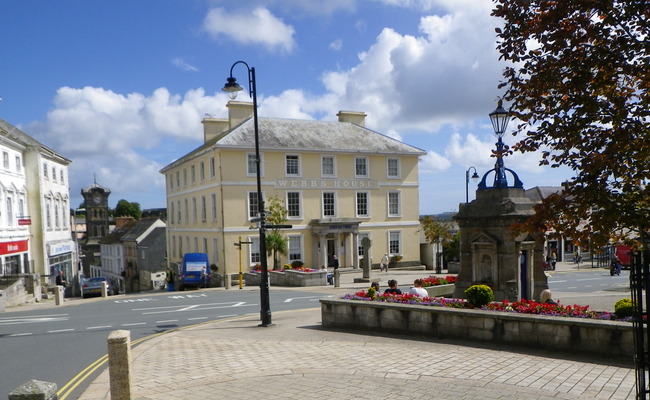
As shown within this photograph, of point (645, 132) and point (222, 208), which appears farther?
point (222, 208)

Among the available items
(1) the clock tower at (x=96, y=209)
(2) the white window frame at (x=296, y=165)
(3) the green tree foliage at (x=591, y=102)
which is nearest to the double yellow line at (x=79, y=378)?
(3) the green tree foliage at (x=591, y=102)

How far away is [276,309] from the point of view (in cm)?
2036

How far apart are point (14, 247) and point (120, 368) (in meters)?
32.1

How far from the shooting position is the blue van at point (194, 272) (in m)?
35.9

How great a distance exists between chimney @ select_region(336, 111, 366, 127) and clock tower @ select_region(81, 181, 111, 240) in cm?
5590

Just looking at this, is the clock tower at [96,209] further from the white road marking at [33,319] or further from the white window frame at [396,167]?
the white road marking at [33,319]

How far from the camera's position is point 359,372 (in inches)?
373

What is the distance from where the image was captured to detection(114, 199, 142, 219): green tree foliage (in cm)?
13488

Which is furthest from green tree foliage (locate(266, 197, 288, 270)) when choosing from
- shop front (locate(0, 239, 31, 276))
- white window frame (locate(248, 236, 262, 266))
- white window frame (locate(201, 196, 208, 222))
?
shop front (locate(0, 239, 31, 276))

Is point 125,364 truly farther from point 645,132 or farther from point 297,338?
point 645,132

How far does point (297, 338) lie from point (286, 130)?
3031cm

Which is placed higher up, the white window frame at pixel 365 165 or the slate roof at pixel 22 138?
the slate roof at pixel 22 138

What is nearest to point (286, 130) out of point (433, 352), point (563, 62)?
point (433, 352)

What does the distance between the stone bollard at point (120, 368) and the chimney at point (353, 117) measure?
40779 mm
